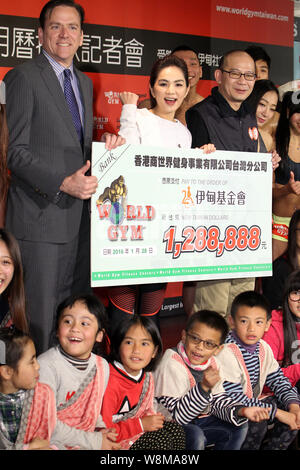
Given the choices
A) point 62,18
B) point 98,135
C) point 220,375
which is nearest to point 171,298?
point 98,135

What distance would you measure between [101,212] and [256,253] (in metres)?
0.92

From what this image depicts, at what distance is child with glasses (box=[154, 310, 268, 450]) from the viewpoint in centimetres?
266

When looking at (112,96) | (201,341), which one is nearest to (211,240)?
(201,341)

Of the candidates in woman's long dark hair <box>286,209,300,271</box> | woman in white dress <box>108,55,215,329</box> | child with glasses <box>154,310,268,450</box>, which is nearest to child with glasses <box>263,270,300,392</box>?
woman's long dark hair <box>286,209,300,271</box>

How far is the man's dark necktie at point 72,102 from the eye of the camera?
278cm

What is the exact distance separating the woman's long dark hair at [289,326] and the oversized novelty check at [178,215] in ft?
0.57

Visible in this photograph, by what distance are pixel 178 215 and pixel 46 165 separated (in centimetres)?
70

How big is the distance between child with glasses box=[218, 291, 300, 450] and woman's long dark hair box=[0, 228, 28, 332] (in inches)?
40.3

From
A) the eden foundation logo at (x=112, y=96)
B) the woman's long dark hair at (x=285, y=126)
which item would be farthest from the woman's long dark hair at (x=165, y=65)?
the eden foundation logo at (x=112, y=96)

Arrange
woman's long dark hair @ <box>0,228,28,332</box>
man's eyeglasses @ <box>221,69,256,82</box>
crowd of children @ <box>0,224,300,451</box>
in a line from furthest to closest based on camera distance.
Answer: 1. man's eyeglasses @ <box>221,69,256,82</box>
2. woman's long dark hair @ <box>0,228,28,332</box>
3. crowd of children @ <box>0,224,300,451</box>

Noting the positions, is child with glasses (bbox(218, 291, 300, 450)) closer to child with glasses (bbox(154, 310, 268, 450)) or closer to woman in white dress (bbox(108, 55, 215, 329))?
child with glasses (bbox(154, 310, 268, 450))

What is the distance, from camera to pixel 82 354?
100 inches

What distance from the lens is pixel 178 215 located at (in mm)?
2908

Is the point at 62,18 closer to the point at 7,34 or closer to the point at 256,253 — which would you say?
the point at 7,34
